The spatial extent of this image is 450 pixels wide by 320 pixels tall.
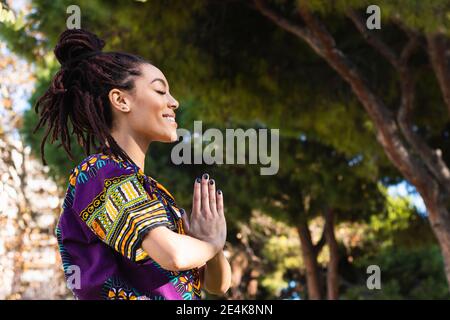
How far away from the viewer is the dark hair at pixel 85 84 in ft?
6.94

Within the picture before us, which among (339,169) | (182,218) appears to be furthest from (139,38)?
(182,218)

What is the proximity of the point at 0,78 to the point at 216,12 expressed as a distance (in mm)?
3046

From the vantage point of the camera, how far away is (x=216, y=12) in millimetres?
8219

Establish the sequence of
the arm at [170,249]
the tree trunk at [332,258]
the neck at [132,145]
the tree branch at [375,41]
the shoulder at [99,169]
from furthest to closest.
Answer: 1. the tree trunk at [332,258]
2. the tree branch at [375,41]
3. the neck at [132,145]
4. the shoulder at [99,169]
5. the arm at [170,249]

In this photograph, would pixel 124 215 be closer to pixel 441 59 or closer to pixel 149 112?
pixel 149 112

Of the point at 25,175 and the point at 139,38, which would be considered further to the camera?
the point at 25,175

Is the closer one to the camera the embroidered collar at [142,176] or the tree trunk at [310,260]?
the embroidered collar at [142,176]

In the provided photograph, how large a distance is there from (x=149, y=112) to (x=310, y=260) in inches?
437

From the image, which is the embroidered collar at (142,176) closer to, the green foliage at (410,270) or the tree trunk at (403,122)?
the tree trunk at (403,122)

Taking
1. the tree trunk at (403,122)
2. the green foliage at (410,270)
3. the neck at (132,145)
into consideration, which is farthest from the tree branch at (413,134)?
the green foliage at (410,270)
